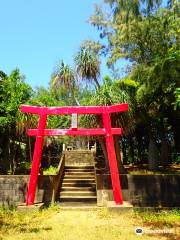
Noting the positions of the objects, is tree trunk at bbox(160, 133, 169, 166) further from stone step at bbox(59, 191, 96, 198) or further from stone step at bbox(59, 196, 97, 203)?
stone step at bbox(59, 196, 97, 203)

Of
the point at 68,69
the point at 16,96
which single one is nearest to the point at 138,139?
the point at 68,69

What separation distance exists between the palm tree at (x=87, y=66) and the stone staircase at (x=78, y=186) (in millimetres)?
4782

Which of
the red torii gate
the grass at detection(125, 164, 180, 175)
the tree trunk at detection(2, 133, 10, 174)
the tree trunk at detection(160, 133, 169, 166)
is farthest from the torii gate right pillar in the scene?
the tree trunk at detection(160, 133, 169, 166)

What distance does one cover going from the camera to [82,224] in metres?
9.80

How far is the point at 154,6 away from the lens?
14.8 m

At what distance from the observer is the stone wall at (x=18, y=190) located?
13.0 meters

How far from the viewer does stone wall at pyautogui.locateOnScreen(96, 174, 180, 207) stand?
13039 millimetres

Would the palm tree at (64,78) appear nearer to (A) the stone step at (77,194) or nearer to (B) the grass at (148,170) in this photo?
(B) the grass at (148,170)

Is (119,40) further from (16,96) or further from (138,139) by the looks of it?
(138,139)

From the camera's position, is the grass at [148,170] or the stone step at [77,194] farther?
the grass at [148,170]

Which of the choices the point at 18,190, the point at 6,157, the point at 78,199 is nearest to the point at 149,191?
the point at 78,199

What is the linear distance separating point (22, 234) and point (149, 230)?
3.10m

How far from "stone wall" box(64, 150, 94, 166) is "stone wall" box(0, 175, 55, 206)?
18.7ft

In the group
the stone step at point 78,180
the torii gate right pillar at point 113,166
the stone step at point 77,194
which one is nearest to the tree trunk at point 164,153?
the stone step at point 78,180
